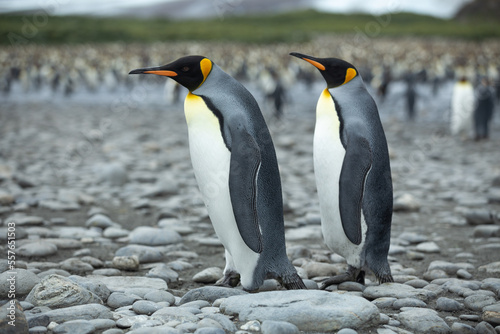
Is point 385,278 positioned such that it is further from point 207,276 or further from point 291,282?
point 207,276

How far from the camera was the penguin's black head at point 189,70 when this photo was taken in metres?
2.62

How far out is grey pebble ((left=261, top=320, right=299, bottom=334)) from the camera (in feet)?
6.63

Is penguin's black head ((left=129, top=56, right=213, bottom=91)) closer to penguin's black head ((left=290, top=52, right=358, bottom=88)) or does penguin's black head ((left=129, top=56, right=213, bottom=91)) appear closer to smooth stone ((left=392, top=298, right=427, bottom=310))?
penguin's black head ((left=290, top=52, right=358, bottom=88))

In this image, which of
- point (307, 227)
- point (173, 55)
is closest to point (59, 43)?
point (173, 55)

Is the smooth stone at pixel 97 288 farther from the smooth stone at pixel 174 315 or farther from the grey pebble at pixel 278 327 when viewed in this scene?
the grey pebble at pixel 278 327

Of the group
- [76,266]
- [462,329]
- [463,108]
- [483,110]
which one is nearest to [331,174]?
[462,329]

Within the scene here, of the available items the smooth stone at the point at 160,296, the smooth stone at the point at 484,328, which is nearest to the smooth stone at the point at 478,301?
the smooth stone at the point at 484,328

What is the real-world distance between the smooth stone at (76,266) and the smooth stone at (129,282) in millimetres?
178

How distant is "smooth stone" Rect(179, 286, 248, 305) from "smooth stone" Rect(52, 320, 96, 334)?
53cm

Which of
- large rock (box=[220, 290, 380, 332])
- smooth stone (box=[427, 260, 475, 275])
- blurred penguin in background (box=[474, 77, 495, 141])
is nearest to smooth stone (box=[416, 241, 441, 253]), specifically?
smooth stone (box=[427, 260, 475, 275])

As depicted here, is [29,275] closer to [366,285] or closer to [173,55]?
[366,285]

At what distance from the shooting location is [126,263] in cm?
318

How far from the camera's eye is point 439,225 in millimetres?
4445

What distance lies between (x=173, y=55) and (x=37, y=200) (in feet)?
85.6
